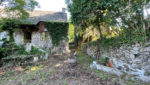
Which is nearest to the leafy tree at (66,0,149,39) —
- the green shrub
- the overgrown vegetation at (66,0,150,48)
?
the overgrown vegetation at (66,0,150,48)

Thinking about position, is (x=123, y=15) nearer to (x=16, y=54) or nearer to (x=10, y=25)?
(x=16, y=54)

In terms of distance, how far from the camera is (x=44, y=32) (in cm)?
1123

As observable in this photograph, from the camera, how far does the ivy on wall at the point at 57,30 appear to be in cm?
1091

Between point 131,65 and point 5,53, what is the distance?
946 centimetres

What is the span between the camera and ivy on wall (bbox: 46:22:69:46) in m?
10.9

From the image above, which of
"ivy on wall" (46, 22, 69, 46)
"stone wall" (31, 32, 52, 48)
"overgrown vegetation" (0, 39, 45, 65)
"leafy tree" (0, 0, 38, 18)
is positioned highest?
"leafy tree" (0, 0, 38, 18)

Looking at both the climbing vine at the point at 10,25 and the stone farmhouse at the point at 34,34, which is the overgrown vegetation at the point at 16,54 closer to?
the climbing vine at the point at 10,25

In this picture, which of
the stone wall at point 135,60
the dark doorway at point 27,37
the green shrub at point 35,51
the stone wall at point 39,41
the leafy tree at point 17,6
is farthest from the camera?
the dark doorway at point 27,37

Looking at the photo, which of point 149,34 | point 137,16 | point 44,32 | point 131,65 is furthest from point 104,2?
point 44,32

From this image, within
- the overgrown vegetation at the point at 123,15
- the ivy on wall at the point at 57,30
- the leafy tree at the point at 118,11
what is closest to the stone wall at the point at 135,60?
the overgrown vegetation at the point at 123,15

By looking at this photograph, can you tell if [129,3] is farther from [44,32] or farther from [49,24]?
[44,32]

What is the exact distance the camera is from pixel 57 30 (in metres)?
11.1

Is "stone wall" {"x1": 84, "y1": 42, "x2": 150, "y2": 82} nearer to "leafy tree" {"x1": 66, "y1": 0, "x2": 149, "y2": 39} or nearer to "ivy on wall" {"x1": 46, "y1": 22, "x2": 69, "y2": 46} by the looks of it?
"leafy tree" {"x1": 66, "y1": 0, "x2": 149, "y2": 39}

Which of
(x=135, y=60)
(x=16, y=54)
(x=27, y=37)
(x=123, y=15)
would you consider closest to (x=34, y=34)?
(x=27, y=37)
